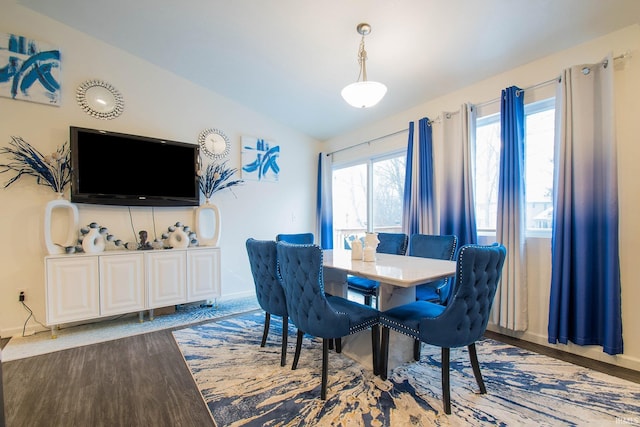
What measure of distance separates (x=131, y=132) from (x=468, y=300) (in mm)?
3899

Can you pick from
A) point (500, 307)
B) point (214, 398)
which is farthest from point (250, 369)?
point (500, 307)

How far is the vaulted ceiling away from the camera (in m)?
2.19

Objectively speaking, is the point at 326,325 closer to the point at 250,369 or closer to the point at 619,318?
the point at 250,369

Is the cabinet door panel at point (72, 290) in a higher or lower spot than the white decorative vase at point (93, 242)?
lower

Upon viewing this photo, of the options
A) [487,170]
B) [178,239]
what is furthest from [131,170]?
[487,170]

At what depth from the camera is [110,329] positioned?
299cm

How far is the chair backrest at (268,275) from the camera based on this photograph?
7.34 feet

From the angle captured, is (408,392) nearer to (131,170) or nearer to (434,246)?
(434,246)

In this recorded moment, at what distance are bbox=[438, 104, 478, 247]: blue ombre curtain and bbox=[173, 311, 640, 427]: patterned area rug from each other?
3.90 feet

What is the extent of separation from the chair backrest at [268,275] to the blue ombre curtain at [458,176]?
1.99m

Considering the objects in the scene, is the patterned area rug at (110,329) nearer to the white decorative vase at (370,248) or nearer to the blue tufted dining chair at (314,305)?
the blue tufted dining chair at (314,305)

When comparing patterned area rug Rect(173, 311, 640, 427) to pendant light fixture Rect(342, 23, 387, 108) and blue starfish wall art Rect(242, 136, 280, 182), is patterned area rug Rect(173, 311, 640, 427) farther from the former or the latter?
blue starfish wall art Rect(242, 136, 280, 182)

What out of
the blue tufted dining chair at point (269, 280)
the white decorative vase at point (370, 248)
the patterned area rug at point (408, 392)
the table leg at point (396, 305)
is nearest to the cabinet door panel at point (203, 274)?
the patterned area rug at point (408, 392)

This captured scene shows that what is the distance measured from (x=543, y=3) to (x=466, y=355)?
2711mm
